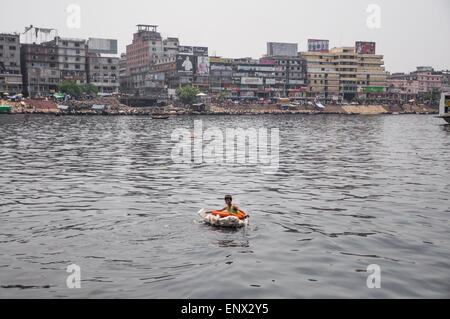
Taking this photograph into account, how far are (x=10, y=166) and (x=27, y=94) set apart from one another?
113913 mm

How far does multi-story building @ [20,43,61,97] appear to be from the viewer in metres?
136

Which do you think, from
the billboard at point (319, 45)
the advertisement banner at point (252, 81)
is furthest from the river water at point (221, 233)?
the billboard at point (319, 45)

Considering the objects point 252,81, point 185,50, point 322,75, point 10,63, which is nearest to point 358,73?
point 322,75

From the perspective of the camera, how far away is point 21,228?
16.3 m

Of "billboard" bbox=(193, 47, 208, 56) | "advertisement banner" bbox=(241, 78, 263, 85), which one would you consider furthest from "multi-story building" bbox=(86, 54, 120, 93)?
"advertisement banner" bbox=(241, 78, 263, 85)

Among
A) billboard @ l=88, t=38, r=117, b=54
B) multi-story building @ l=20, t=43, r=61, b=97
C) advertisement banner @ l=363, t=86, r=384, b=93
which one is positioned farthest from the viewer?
advertisement banner @ l=363, t=86, r=384, b=93

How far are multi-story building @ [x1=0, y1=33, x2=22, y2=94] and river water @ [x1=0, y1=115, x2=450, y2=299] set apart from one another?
110 metres

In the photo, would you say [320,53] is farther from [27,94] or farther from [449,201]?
[449,201]

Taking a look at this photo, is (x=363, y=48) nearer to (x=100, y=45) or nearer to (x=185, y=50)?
(x=185, y=50)

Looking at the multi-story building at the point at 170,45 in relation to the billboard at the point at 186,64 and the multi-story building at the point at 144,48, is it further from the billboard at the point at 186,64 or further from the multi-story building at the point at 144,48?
the billboard at the point at 186,64

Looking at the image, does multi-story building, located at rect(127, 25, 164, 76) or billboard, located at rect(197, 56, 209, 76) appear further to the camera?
multi-story building, located at rect(127, 25, 164, 76)

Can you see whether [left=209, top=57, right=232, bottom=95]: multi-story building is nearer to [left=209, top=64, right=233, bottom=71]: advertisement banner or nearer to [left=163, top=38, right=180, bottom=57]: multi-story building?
[left=209, top=64, right=233, bottom=71]: advertisement banner

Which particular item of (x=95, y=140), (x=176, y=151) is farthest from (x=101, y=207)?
(x=95, y=140)

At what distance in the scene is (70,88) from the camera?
442 feet
